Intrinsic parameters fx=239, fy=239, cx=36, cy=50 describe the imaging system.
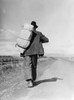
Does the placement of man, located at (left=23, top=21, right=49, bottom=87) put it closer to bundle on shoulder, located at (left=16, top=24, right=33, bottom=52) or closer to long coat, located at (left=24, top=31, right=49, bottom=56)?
long coat, located at (left=24, top=31, right=49, bottom=56)

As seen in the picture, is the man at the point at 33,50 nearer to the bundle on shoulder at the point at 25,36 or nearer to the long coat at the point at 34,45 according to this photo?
the long coat at the point at 34,45

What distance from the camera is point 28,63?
7.98 metres

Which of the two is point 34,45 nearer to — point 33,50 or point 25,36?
point 33,50

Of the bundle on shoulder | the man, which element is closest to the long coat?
the man

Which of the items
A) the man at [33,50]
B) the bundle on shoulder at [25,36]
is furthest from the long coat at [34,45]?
the bundle on shoulder at [25,36]

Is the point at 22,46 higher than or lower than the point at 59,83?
higher

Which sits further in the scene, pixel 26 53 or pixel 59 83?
pixel 59 83

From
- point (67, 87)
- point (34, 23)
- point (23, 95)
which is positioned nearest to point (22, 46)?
point (34, 23)

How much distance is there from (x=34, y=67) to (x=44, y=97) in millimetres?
1636

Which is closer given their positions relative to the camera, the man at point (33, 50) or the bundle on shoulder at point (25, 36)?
the bundle on shoulder at point (25, 36)

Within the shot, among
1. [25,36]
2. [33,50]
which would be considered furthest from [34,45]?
[25,36]

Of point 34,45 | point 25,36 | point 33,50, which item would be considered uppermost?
point 25,36

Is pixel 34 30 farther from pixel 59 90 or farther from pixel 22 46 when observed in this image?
pixel 59 90

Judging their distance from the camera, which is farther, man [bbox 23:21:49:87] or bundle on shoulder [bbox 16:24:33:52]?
man [bbox 23:21:49:87]
